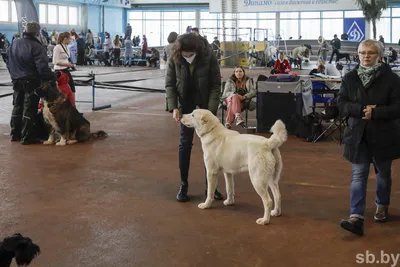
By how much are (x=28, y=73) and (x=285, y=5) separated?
29028 millimetres

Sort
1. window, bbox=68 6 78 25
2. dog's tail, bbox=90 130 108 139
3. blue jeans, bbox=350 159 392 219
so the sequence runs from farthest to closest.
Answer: window, bbox=68 6 78 25, dog's tail, bbox=90 130 108 139, blue jeans, bbox=350 159 392 219

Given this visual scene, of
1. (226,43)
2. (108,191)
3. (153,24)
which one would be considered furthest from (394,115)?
(153,24)

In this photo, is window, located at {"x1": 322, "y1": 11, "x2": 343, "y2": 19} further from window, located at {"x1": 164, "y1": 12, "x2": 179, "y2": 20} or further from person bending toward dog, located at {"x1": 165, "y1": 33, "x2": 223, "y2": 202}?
person bending toward dog, located at {"x1": 165, "y1": 33, "x2": 223, "y2": 202}

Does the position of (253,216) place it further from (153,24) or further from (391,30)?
(153,24)

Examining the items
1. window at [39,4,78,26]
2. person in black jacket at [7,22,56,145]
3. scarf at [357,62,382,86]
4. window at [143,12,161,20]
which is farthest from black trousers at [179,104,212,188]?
window at [143,12,161,20]

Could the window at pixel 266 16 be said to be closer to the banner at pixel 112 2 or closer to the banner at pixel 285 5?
the banner at pixel 285 5

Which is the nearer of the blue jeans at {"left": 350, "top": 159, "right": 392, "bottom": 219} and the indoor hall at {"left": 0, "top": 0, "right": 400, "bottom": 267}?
the indoor hall at {"left": 0, "top": 0, "right": 400, "bottom": 267}

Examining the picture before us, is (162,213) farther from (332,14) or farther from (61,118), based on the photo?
(332,14)

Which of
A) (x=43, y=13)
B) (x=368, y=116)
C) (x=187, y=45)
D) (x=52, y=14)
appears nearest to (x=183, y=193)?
(x=187, y=45)

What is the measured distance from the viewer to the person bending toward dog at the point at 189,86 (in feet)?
16.3

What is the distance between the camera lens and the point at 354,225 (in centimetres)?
404

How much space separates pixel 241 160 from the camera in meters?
4.45

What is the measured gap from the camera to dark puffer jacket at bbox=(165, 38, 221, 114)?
4977 mm

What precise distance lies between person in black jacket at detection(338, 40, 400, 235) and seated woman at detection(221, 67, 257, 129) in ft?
15.1
